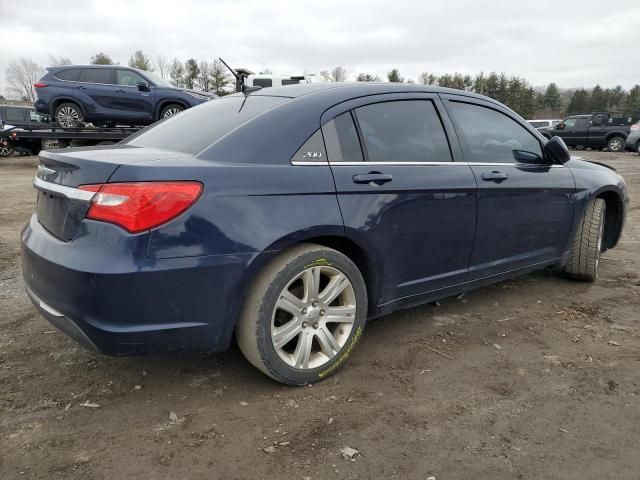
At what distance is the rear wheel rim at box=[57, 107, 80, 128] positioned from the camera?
11727 mm

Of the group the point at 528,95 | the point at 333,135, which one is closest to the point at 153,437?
the point at 333,135

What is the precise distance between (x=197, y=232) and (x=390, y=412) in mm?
1239

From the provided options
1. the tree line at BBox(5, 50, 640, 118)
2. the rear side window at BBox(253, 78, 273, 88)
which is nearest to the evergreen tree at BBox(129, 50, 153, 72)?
the tree line at BBox(5, 50, 640, 118)

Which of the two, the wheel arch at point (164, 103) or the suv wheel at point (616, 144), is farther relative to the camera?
the suv wheel at point (616, 144)

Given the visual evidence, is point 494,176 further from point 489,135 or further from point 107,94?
point 107,94

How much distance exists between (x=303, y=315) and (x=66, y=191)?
1.25 meters

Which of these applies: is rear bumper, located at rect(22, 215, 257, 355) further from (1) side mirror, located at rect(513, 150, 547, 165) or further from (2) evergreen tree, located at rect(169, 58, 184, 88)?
(2) evergreen tree, located at rect(169, 58, 184, 88)

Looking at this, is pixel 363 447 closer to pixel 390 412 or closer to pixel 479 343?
pixel 390 412

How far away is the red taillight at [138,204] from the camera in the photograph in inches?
82.6

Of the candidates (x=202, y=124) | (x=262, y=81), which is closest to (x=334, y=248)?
(x=202, y=124)

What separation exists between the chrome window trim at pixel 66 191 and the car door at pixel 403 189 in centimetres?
117

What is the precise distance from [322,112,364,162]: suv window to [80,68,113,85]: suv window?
10421 millimetres

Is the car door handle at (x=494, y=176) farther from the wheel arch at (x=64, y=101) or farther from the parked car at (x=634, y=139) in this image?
the parked car at (x=634, y=139)

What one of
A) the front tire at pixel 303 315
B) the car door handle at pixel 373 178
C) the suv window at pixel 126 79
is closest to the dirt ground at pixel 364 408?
the front tire at pixel 303 315
